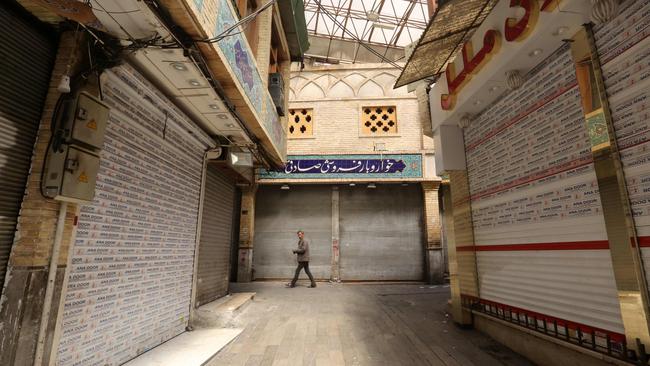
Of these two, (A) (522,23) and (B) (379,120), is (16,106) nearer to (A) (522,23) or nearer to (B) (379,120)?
(A) (522,23)

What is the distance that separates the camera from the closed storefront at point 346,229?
40.4 feet

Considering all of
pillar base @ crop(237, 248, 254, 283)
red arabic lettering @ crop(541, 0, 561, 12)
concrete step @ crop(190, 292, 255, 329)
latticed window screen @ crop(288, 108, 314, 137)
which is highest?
latticed window screen @ crop(288, 108, 314, 137)

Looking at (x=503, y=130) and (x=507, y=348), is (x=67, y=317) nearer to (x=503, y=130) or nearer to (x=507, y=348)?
(x=507, y=348)

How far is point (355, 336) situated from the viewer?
5039 mm

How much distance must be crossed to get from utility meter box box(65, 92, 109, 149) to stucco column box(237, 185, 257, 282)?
921 centimetres

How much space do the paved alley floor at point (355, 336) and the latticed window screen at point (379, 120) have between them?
7.02 m

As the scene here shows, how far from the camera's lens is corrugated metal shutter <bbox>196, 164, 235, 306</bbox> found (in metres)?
6.81

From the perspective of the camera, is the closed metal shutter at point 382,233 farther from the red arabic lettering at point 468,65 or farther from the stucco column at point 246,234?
the red arabic lettering at point 468,65

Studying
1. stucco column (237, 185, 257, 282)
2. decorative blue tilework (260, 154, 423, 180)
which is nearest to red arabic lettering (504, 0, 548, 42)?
decorative blue tilework (260, 154, 423, 180)

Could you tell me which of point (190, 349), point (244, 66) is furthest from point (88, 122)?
point (190, 349)

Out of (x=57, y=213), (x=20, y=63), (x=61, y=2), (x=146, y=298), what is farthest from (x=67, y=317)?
(x=61, y=2)

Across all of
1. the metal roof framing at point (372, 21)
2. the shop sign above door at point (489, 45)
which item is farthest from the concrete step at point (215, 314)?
the metal roof framing at point (372, 21)

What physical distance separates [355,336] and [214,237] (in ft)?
13.5

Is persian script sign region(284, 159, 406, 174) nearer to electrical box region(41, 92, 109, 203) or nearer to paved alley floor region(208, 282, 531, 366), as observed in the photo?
paved alley floor region(208, 282, 531, 366)
